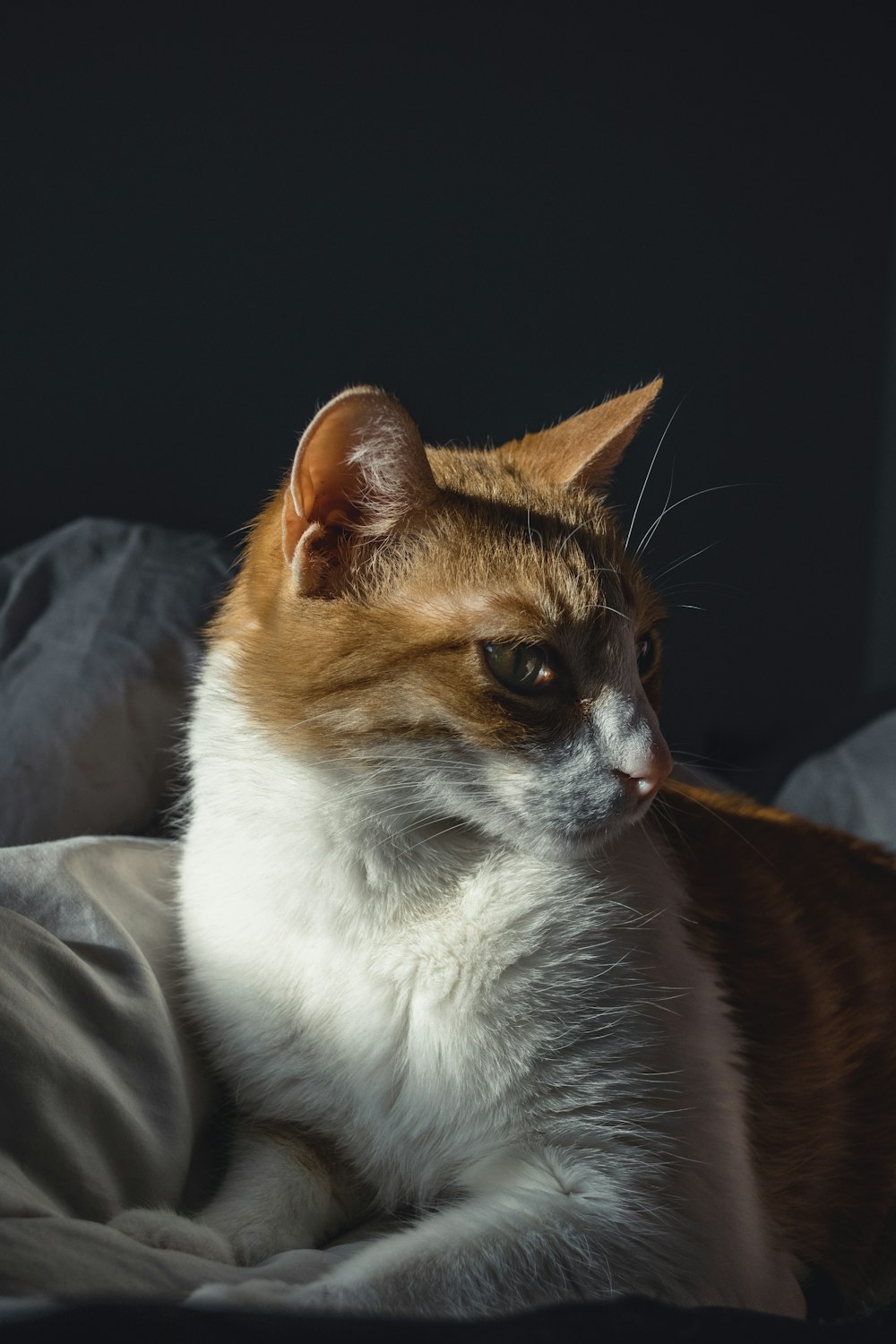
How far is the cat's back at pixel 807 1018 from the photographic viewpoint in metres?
1.11

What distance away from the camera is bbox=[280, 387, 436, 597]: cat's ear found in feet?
3.04

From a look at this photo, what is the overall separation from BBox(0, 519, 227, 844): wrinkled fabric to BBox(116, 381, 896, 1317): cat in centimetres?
36

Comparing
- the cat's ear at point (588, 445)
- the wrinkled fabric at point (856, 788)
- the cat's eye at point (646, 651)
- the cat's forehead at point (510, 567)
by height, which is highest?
the cat's ear at point (588, 445)

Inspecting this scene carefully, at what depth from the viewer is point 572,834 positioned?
3.13 feet

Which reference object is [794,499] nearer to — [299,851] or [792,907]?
[792,907]

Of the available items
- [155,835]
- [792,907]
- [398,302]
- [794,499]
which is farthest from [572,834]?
[794,499]

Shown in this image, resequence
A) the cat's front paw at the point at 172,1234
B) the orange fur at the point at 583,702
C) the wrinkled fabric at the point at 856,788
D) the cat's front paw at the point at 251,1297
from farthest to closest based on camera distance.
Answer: the wrinkled fabric at the point at 856,788
the orange fur at the point at 583,702
the cat's front paw at the point at 172,1234
the cat's front paw at the point at 251,1297

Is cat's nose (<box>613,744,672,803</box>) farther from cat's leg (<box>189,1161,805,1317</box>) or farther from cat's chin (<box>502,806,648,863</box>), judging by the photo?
cat's leg (<box>189,1161,805,1317</box>)

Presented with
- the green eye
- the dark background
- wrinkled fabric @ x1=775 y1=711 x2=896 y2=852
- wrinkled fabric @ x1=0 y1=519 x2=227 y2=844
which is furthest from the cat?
the dark background

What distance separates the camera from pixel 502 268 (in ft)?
8.22

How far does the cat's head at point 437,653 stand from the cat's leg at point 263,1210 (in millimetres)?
327

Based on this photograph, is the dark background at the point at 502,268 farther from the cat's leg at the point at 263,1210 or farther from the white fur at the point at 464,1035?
the cat's leg at the point at 263,1210

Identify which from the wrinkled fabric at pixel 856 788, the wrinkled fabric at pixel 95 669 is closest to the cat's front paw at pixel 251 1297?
the wrinkled fabric at pixel 95 669

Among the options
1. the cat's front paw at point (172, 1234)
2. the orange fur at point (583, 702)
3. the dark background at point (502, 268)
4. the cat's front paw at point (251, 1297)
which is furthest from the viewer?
the dark background at point (502, 268)
